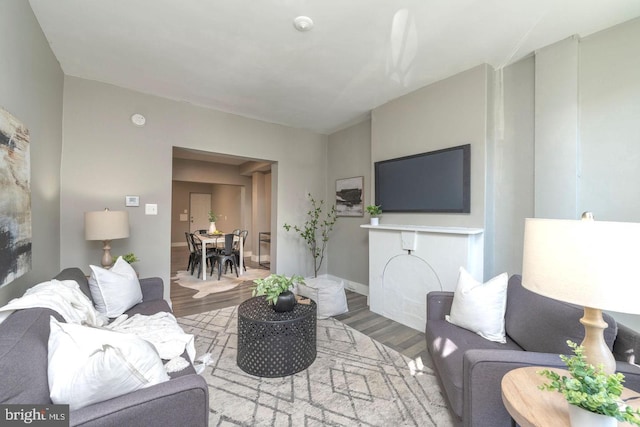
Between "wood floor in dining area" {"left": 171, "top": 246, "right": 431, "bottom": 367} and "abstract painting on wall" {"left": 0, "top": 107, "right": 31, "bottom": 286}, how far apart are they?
193cm

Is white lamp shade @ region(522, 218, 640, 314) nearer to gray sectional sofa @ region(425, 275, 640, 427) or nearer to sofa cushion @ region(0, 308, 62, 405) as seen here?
gray sectional sofa @ region(425, 275, 640, 427)

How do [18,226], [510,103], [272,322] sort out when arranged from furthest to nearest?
1. [510,103]
2. [272,322]
3. [18,226]

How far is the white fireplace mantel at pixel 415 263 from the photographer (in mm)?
2676

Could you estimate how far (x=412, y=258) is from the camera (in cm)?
306

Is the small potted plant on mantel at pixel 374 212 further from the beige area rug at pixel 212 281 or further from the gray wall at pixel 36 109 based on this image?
the gray wall at pixel 36 109

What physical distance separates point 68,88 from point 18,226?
213 centimetres

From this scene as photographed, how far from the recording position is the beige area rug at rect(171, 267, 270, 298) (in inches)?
173

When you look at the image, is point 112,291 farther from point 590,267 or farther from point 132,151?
point 590,267

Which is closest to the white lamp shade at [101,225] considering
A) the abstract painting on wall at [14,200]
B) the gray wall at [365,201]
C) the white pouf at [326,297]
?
the abstract painting on wall at [14,200]

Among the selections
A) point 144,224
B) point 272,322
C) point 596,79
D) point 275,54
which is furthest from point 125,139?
point 596,79

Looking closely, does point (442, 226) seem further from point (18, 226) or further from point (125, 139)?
point (125, 139)

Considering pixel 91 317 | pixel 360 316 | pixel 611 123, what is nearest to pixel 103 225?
pixel 91 317

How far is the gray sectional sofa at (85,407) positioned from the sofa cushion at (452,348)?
130 centimetres

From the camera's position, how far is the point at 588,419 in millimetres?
786
